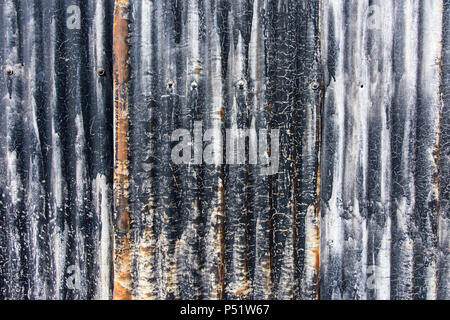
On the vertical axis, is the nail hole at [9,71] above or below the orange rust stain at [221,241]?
→ above

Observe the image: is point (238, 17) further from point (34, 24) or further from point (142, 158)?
point (34, 24)

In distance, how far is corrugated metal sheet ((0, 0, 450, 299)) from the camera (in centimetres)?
137

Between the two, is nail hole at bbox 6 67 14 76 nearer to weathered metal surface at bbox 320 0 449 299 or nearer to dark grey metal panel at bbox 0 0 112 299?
dark grey metal panel at bbox 0 0 112 299

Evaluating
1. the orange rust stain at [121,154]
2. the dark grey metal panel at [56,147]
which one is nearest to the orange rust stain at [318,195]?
the orange rust stain at [121,154]

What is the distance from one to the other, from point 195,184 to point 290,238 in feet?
2.03

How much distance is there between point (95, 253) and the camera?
145cm

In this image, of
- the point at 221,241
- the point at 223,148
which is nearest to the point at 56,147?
the point at 223,148

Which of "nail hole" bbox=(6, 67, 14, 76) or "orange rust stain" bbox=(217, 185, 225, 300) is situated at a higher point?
"nail hole" bbox=(6, 67, 14, 76)

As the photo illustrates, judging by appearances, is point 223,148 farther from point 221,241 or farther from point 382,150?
point 382,150

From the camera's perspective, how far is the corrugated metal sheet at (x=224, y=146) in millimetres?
1372

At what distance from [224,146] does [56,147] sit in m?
0.96

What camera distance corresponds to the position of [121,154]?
1.37 metres

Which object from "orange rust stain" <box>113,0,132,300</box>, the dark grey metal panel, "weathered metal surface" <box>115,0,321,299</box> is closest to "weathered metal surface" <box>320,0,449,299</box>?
"weathered metal surface" <box>115,0,321,299</box>

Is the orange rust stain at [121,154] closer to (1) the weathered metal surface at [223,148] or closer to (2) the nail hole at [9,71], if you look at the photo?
(1) the weathered metal surface at [223,148]
